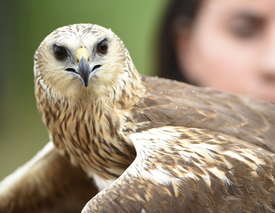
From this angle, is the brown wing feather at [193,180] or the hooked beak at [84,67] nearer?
the brown wing feather at [193,180]

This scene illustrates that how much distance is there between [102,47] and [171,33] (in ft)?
3.26

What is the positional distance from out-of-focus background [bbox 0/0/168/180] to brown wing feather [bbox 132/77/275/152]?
2.04 meters

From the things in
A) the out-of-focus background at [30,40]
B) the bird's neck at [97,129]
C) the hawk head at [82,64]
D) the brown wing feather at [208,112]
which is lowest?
the out-of-focus background at [30,40]

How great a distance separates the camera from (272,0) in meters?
1.87

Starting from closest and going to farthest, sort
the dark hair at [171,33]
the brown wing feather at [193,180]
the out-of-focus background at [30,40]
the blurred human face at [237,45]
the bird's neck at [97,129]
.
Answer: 1. the brown wing feather at [193,180]
2. the bird's neck at [97,129]
3. the blurred human face at [237,45]
4. the dark hair at [171,33]
5. the out-of-focus background at [30,40]

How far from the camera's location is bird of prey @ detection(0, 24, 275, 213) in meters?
1.03

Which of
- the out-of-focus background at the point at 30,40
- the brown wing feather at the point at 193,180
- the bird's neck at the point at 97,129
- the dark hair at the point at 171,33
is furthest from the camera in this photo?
the out-of-focus background at the point at 30,40

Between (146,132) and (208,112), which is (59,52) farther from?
(208,112)

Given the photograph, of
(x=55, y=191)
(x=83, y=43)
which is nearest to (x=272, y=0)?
(x=83, y=43)

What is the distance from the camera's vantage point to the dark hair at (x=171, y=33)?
82.3 inches

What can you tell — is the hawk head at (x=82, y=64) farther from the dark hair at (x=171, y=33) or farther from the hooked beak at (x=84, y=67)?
the dark hair at (x=171, y=33)

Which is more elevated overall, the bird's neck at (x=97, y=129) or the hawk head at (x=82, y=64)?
the hawk head at (x=82, y=64)

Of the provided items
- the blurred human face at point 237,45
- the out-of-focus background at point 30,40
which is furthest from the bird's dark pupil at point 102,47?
the out-of-focus background at point 30,40

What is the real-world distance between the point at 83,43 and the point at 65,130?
31 centimetres
